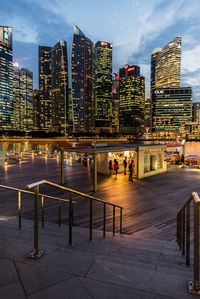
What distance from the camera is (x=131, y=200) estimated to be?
12922 mm

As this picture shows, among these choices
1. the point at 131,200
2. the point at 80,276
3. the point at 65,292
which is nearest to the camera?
the point at 65,292

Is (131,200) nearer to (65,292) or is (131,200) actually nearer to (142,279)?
(142,279)

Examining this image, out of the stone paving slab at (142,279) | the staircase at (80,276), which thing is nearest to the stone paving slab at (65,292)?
the staircase at (80,276)

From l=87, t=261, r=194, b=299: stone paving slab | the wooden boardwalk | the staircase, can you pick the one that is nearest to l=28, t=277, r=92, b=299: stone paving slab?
the staircase

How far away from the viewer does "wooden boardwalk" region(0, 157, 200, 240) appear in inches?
367

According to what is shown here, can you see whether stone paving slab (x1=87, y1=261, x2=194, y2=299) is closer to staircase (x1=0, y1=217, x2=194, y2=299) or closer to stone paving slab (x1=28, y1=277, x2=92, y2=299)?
staircase (x1=0, y1=217, x2=194, y2=299)

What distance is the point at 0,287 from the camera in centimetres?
295

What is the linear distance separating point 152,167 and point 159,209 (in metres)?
10.7

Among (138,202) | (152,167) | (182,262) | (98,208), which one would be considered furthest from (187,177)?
(182,262)

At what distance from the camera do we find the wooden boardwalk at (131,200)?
9328 millimetres

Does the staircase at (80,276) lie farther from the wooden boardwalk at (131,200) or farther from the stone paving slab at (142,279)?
the wooden boardwalk at (131,200)

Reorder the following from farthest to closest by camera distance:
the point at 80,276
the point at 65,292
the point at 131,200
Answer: the point at 131,200, the point at 80,276, the point at 65,292

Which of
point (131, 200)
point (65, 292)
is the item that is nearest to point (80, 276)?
point (65, 292)

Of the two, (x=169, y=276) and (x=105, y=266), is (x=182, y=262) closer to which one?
(x=169, y=276)
